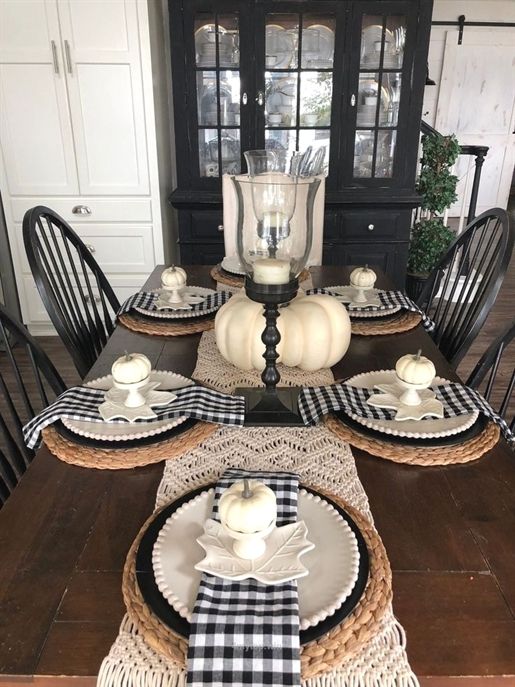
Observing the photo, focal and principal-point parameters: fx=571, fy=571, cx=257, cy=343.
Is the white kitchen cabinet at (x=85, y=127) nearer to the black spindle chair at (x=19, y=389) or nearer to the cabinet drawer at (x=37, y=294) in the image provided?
the cabinet drawer at (x=37, y=294)

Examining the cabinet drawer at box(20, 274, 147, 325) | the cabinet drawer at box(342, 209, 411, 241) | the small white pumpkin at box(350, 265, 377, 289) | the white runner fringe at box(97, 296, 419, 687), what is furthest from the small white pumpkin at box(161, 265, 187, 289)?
the cabinet drawer at box(342, 209, 411, 241)

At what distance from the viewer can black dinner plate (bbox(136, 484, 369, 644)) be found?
59 cm

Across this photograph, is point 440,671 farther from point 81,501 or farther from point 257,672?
point 81,501

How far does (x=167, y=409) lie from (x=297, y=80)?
2296 mm

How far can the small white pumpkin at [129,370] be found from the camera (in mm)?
969

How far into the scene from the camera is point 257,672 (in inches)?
21.3

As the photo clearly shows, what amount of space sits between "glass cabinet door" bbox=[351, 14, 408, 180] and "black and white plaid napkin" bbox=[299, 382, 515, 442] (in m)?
2.12

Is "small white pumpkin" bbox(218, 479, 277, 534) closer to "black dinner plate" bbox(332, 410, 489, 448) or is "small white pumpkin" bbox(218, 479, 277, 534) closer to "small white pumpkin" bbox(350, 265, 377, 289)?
"black dinner plate" bbox(332, 410, 489, 448)

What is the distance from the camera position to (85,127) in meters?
2.74

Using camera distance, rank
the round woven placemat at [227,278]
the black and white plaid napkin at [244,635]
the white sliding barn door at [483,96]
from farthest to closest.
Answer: the white sliding barn door at [483,96]
the round woven placemat at [227,278]
the black and white plaid napkin at [244,635]

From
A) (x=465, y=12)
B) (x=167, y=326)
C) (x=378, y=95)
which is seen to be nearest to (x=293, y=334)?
(x=167, y=326)

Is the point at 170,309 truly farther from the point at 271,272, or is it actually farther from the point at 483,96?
the point at 483,96

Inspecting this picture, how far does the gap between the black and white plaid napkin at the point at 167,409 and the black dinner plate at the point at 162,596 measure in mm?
226

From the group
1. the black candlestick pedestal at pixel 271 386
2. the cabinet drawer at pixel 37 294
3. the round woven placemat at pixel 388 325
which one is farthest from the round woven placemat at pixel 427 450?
the cabinet drawer at pixel 37 294
